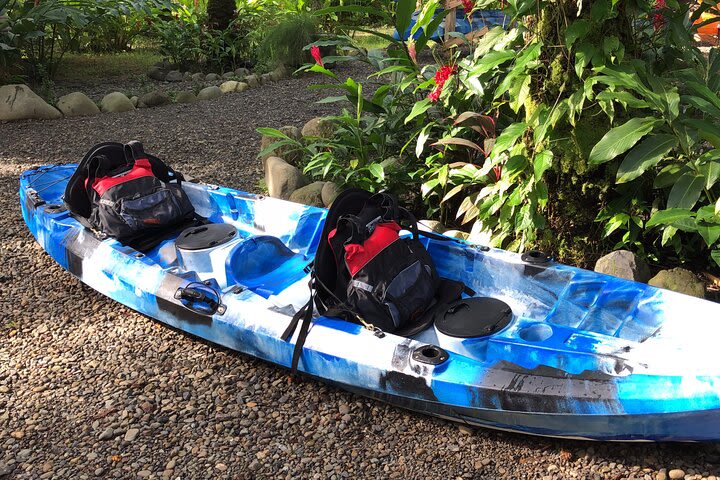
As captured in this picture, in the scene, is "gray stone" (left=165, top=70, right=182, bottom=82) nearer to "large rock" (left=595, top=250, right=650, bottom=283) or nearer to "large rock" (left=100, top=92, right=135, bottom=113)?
"large rock" (left=100, top=92, right=135, bottom=113)

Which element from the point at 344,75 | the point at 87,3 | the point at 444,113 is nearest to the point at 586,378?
the point at 444,113

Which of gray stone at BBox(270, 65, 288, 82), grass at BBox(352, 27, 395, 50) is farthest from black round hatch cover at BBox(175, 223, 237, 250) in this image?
grass at BBox(352, 27, 395, 50)

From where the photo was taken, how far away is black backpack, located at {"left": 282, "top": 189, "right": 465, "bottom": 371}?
309 cm

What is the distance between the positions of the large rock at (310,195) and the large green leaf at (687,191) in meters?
2.32

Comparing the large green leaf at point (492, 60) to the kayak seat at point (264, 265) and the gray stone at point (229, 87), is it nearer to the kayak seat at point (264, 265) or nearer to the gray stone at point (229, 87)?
the kayak seat at point (264, 265)

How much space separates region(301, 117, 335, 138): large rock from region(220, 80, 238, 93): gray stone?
3.58 m

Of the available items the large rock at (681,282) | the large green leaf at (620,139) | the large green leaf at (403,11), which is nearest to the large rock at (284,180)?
the large green leaf at (403,11)

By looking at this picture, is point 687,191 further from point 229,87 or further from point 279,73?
point 279,73

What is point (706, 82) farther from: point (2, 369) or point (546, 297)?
point (2, 369)

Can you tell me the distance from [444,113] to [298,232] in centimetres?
126

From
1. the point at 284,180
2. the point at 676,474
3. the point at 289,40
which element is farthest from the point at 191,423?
the point at 289,40

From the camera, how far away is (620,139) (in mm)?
3092

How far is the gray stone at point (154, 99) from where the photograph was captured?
26.8ft

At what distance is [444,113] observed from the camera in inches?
176
